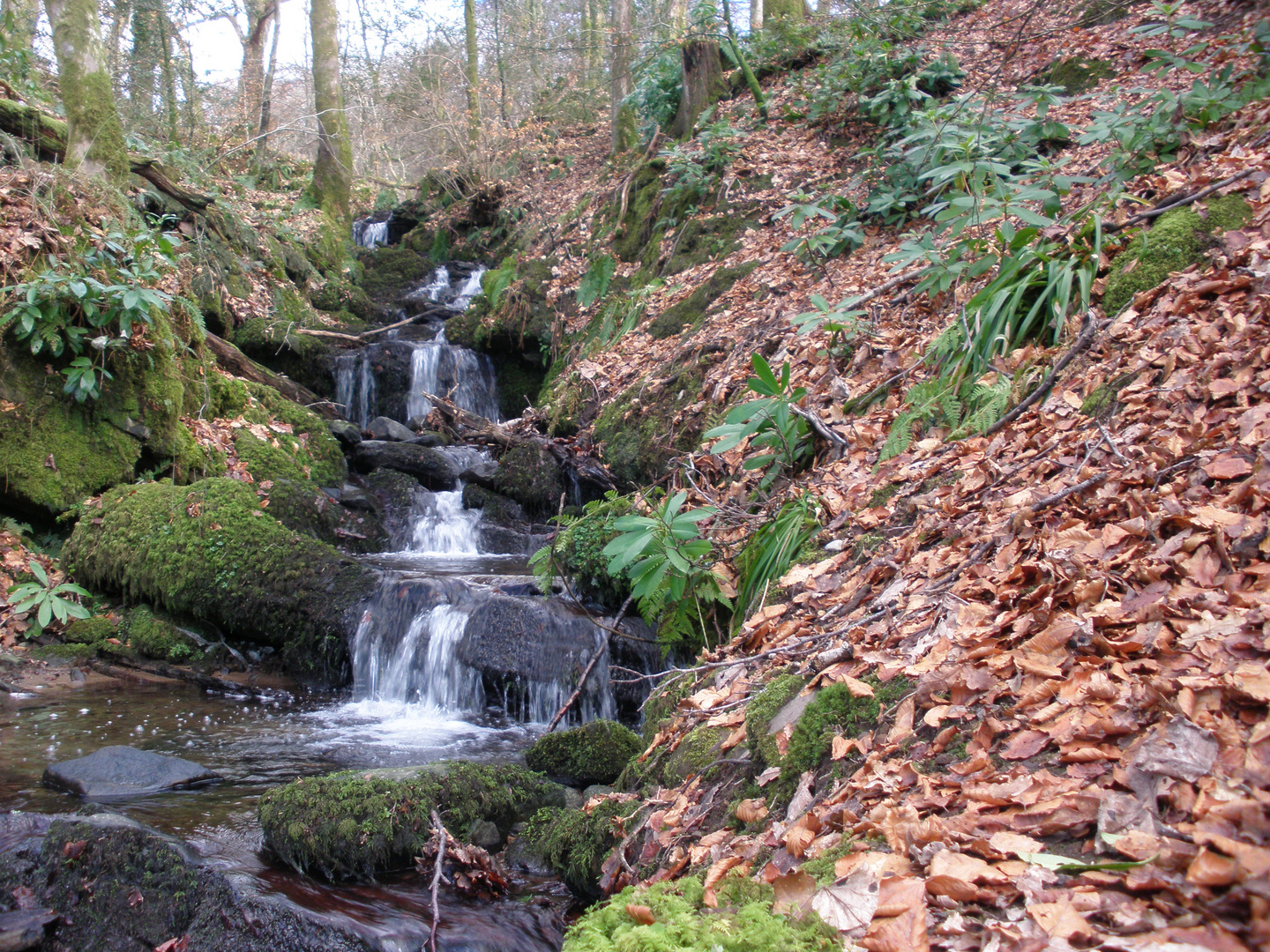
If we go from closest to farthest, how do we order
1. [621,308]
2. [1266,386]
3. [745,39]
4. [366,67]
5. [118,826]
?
1. [1266,386]
2. [118,826]
3. [621,308]
4. [745,39]
5. [366,67]

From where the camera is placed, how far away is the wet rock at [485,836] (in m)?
3.65

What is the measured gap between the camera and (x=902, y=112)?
7953 mm

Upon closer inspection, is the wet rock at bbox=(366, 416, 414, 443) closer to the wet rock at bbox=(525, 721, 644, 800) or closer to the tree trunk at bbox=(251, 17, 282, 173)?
the wet rock at bbox=(525, 721, 644, 800)

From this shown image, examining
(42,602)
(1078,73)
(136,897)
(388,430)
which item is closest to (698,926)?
(136,897)

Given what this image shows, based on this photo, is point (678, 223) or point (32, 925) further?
point (678, 223)

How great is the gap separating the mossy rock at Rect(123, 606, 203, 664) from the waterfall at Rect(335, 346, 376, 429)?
5827 mm

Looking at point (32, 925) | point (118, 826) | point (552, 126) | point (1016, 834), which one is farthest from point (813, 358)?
point (552, 126)

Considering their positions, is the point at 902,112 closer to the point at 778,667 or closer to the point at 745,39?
the point at 745,39

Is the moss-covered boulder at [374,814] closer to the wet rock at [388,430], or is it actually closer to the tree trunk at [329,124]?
the wet rock at [388,430]

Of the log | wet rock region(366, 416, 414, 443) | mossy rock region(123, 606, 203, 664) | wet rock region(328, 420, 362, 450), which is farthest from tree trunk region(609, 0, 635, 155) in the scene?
mossy rock region(123, 606, 203, 664)

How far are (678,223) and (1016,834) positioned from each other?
10054 millimetres

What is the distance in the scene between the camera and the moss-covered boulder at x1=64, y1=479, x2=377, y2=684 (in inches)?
249

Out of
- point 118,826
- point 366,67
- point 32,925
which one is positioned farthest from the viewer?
point 366,67

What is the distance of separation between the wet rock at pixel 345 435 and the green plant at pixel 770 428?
669 cm
